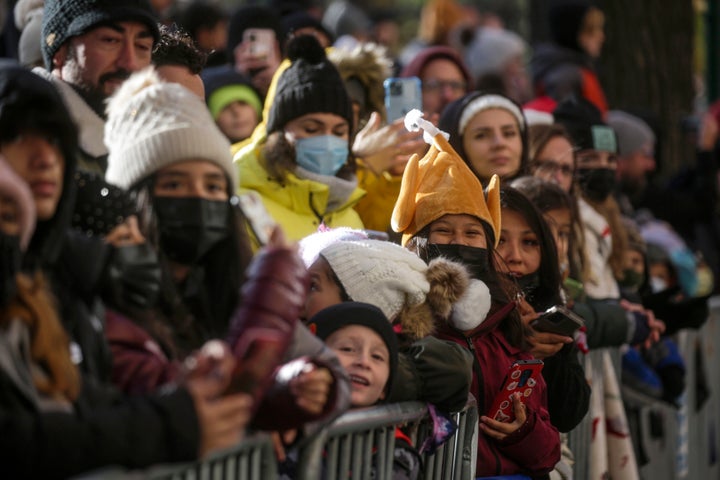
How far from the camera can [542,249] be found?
6.48 m

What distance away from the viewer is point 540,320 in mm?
6027

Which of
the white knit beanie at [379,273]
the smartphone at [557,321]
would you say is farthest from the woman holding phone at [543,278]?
the white knit beanie at [379,273]

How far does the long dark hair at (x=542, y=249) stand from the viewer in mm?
6465

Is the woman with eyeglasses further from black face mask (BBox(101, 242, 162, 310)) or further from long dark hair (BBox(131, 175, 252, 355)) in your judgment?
black face mask (BBox(101, 242, 162, 310))

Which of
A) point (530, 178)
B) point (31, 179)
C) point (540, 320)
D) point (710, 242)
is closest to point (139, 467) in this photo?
Result: point (31, 179)

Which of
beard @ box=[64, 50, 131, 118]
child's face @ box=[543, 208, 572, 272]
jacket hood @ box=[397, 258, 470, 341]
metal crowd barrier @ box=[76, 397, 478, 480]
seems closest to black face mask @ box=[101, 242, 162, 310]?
metal crowd barrier @ box=[76, 397, 478, 480]

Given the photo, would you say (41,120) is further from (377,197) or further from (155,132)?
(377,197)

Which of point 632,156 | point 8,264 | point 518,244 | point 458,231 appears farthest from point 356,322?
point 632,156

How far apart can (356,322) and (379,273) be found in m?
0.56

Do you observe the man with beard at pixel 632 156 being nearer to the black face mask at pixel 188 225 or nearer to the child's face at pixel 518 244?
the child's face at pixel 518 244

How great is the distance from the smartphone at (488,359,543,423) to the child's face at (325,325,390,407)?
3.08 ft

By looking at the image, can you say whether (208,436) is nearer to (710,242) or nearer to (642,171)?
(642,171)

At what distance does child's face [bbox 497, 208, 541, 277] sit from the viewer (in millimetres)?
6457

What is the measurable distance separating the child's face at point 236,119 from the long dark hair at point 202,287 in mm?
4345
